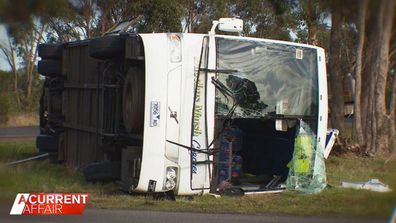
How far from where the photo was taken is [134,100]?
5941mm

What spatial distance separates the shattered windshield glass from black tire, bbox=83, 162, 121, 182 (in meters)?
1.38

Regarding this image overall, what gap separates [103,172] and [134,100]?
1.03m

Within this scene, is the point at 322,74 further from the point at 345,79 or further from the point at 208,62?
the point at 345,79

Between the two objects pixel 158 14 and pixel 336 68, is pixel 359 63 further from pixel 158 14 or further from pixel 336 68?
pixel 158 14

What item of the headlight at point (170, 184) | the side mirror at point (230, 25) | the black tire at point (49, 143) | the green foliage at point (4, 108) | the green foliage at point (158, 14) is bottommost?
the headlight at point (170, 184)

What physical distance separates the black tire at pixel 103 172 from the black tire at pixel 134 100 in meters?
0.54

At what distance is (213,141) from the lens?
6.12m

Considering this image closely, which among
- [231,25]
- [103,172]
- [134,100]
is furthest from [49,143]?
[231,25]

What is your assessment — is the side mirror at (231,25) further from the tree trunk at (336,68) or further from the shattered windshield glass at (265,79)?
the tree trunk at (336,68)

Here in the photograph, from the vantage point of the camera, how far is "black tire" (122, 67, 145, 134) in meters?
5.92

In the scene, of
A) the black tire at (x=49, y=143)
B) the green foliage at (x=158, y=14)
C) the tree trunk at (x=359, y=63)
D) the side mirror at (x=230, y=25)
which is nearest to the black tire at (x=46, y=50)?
the tree trunk at (x=359, y=63)

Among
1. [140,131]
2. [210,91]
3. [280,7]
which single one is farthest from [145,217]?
[280,7]

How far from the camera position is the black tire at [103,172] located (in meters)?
6.40

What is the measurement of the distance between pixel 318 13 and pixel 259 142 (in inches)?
230
